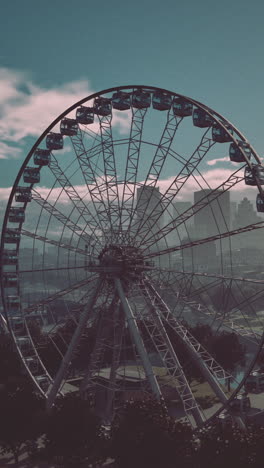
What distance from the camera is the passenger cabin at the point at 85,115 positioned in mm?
45625

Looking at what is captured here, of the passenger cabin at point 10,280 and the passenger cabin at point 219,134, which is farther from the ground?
the passenger cabin at point 219,134

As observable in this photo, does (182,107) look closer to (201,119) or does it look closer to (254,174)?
(201,119)

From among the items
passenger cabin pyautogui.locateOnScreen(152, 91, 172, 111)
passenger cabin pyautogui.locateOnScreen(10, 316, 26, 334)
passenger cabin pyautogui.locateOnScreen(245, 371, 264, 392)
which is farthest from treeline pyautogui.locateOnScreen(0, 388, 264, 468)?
passenger cabin pyautogui.locateOnScreen(152, 91, 172, 111)

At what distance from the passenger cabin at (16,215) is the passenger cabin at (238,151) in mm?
23025

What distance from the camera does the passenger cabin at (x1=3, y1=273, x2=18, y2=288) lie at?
47094 mm

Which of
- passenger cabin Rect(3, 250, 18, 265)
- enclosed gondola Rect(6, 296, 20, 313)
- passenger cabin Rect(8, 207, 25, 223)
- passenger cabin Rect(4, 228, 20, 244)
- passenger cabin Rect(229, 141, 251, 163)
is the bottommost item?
enclosed gondola Rect(6, 296, 20, 313)

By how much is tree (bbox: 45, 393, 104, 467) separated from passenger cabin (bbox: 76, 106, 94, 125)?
25.8m

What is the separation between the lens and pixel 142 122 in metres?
44.0

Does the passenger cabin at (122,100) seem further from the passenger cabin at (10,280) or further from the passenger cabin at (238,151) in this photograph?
the passenger cabin at (10,280)

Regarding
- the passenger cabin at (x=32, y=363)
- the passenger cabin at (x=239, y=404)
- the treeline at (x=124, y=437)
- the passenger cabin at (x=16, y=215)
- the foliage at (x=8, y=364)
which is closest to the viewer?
the treeline at (x=124, y=437)

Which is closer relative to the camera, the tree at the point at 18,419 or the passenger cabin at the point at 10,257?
the tree at the point at 18,419

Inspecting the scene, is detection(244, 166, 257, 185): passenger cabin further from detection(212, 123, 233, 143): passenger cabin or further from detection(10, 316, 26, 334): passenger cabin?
detection(10, 316, 26, 334): passenger cabin

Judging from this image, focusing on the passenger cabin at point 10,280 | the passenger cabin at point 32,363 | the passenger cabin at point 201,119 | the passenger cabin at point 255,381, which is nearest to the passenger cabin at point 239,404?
the passenger cabin at point 255,381

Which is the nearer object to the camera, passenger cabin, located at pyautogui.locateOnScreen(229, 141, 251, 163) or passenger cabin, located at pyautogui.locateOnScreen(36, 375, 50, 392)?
passenger cabin, located at pyautogui.locateOnScreen(229, 141, 251, 163)
